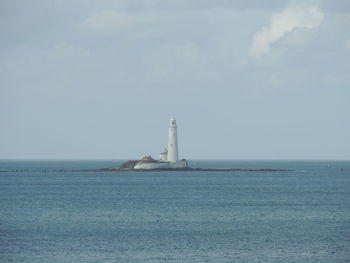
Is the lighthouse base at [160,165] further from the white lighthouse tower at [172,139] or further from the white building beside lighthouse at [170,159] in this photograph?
the white lighthouse tower at [172,139]

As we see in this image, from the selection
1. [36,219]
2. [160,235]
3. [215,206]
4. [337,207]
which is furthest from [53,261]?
[337,207]

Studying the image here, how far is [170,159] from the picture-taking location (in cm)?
15675

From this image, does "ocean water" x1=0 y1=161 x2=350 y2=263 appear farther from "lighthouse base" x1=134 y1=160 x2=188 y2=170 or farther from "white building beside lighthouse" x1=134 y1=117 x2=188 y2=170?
"lighthouse base" x1=134 y1=160 x2=188 y2=170

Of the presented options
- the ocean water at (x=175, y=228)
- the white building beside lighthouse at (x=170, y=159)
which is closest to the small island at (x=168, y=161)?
the white building beside lighthouse at (x=170, y=159)

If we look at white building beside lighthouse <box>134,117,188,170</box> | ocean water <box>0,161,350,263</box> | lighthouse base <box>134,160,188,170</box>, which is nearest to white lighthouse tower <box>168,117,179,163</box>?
white building beside lighthouse <box>134,117,188,170</box>

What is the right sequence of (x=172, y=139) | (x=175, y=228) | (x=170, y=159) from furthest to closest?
(x=170, y=159)
(x=172, y=139)
(x=175, y=228)

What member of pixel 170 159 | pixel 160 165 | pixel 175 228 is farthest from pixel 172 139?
pixel 175 228

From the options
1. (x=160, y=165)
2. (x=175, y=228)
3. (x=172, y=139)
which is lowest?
(x=175, y=228)

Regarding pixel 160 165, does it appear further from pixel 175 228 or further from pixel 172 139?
pixel 175 228

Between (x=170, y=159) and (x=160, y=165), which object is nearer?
(x=170, y=159)

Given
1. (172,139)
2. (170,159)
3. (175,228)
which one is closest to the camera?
(175,228)

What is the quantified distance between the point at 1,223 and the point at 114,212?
42.1 feet

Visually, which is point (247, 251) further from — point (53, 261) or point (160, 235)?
point (53, 261)

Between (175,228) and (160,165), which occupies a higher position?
(160,165)
